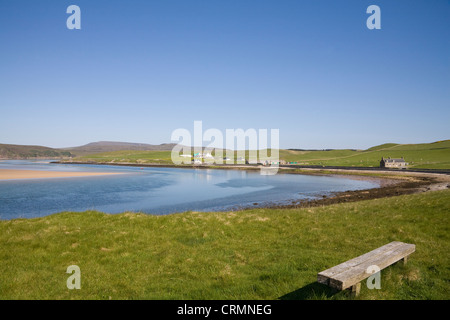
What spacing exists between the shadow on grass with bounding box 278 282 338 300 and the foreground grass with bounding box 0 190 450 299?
2 cm

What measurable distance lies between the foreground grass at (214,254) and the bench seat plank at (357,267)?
19.1 inches

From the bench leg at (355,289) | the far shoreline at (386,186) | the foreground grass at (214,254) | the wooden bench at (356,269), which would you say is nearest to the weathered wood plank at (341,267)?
the wooden bench at (356,269)

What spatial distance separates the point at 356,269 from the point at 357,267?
0.17m

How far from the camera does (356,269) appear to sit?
6.18 m

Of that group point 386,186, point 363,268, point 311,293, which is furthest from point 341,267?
point 386,186

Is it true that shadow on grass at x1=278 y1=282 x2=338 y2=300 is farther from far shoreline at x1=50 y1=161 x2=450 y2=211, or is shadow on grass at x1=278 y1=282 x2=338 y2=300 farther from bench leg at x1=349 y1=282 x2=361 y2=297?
far shoreline at x1=50 y1=161 x2=450 y2=211

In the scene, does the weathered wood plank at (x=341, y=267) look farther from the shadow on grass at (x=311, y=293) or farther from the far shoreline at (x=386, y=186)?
the far shoreline at (x=386, y=186)

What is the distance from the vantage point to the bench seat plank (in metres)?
5.68

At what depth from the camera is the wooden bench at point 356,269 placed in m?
5.68

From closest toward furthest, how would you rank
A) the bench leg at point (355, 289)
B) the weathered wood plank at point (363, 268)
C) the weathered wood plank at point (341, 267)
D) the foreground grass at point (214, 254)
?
the weathered wood plank at point (363, 268), the weathered wood plank at point (341, 267), the bench leg at point (355, 289), the foreground grass at point (214, 254)

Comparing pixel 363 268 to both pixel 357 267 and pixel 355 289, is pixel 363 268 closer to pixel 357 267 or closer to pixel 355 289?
pixel 357 267
